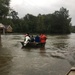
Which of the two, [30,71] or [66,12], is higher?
[66,12]

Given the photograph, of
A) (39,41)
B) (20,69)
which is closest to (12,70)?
→ (20,69)

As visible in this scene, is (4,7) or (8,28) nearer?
(4,7)

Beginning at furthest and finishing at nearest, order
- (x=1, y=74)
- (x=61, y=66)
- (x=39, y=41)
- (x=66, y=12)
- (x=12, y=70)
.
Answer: (x=66, y=12) < (x=39, y=41) < (x=61, y=66) < (x=12, y=70) < (x=1, y=74)

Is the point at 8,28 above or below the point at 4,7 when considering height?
below

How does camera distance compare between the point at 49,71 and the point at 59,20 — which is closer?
the point at 49,71

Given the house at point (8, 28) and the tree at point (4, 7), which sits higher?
the tree at point (4, 7)

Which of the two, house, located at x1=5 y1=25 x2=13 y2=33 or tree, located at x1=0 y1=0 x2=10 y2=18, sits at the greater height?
tree, located at x1=0 y1=0 x2=10 y2=18

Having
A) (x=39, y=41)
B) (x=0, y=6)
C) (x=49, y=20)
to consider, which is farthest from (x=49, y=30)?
(x=39, y=41)

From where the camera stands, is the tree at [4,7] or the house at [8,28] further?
the house at [8,28]

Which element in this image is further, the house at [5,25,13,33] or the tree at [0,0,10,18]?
the house at [5,25,13,33]

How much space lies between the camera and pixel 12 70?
44.8 ft

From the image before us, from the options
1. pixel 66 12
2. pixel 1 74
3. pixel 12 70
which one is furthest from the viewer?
pixel 66 12

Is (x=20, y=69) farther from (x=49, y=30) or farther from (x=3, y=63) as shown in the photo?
(x=49, y=30)

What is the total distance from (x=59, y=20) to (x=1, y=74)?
97.8 m
